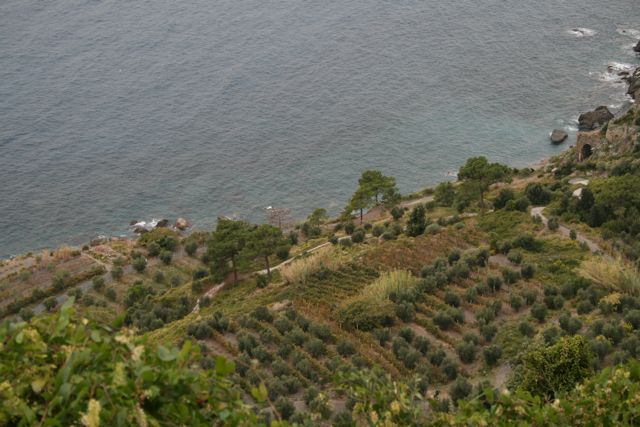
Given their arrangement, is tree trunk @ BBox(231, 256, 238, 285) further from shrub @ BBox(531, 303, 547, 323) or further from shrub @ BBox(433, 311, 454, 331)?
shrub @ BBox(531, 303, 547, 323)

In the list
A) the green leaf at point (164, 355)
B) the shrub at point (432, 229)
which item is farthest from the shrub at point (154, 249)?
the green leaf at point (164, 355)

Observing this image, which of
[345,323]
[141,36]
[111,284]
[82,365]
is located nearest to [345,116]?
[141,36]

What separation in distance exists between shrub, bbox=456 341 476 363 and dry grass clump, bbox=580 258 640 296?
8.02m

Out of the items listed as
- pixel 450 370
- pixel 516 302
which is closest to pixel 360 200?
pixel 516 302

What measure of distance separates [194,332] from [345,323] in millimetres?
7042

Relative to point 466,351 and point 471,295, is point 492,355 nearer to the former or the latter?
point 466,351

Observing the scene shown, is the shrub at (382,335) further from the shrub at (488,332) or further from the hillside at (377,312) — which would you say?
the shrub at (488,332)

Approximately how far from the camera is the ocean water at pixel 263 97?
78.4 metres

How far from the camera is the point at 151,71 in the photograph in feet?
325

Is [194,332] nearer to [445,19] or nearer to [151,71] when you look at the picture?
[151,71]

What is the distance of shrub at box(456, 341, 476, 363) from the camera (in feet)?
98.5

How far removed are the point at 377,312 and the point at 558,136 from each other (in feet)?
184

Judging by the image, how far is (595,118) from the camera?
82438mm

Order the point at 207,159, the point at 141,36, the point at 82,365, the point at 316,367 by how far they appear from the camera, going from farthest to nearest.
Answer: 1. the point at 141,36
2. the point at 207,159
3. the point at 316,367
4. the point at 82,365
